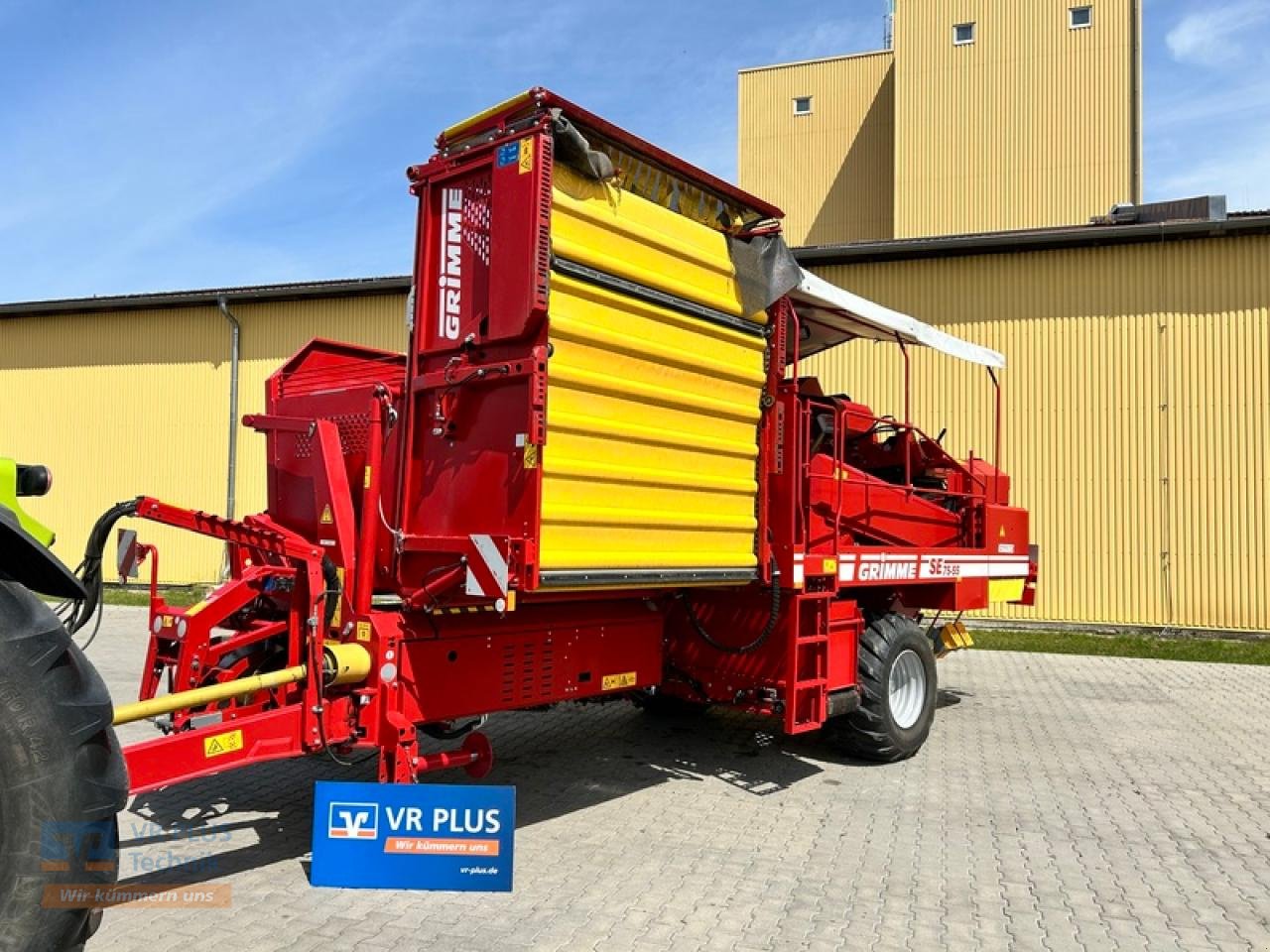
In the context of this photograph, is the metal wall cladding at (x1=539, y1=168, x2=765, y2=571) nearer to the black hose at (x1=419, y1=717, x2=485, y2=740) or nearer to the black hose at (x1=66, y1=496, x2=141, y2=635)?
the black hose at (x1=419, y1=717, x2=485, y2=740)

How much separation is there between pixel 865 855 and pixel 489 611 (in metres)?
2.25

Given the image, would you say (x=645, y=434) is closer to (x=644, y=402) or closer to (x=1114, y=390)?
(x=644, y=402)

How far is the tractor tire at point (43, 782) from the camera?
8.20 ft

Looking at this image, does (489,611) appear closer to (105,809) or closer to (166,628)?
(166,628)

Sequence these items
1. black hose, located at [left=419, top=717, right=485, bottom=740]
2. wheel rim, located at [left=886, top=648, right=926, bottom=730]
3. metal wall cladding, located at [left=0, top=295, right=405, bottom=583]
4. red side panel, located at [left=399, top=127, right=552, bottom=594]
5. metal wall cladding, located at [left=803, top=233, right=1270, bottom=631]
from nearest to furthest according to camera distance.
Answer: red side panel, located at [left=399, top=127, right=552, bottom=594] < black hose, located at [left=419, top=717, right=485, bottom=740] < wheel rim, located at [left=886, top=648, right=926, bottom=730] < metal wall cladding, located at [left=803, top=233, right=1270, bottom=631] < metal wall cladding, located at [left=0, top=295, right=405, bottom=583]

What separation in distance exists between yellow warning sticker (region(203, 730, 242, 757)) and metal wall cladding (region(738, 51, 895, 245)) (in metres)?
22.0

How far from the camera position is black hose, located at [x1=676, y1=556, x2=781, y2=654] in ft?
19.4

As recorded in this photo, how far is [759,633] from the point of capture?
6145 mm

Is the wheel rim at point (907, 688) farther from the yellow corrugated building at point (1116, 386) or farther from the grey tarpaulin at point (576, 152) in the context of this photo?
Answer: the yellow corrugated building at point (1116, 386)

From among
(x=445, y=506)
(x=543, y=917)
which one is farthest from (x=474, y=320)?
(x=543, y=917)

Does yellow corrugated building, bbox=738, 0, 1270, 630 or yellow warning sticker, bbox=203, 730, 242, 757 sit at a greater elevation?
yellow corrugated building, bbox=738, 0, 1270, 630

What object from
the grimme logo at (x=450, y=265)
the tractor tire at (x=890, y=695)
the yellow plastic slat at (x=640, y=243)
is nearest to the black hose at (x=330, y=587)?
the grimme logo at (x=450, y=265)

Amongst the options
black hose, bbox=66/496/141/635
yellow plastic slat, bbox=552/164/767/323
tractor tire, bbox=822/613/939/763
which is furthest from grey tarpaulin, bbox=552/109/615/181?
tractor tire, bbox=822/613/939/763

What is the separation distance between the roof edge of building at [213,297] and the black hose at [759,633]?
1120 centimetres
